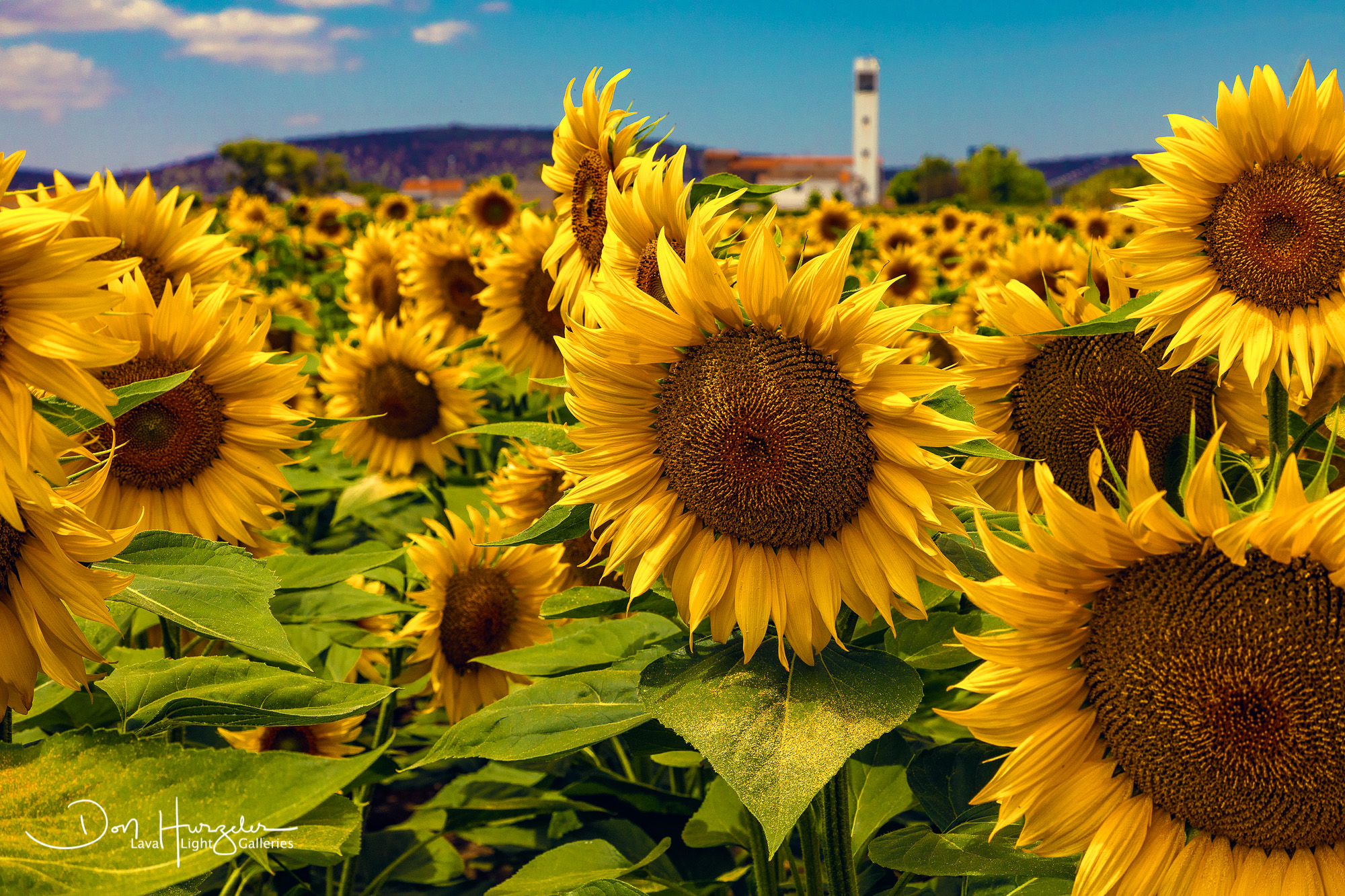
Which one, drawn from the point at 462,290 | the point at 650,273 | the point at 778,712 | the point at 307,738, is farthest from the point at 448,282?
the point at 778,712

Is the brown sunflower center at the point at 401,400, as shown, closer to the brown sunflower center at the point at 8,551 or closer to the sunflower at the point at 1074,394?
the sunflower at the point at 1074,394

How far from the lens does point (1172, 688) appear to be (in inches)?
52.2

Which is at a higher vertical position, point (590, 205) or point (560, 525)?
point (590, 205)

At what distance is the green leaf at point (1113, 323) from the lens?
1887mm

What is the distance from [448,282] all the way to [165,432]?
340 cm

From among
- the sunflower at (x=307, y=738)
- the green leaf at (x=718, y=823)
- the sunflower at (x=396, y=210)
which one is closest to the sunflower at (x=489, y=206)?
the sunflower at (x=396, y=210)

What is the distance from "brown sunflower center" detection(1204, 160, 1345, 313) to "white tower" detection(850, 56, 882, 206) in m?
147

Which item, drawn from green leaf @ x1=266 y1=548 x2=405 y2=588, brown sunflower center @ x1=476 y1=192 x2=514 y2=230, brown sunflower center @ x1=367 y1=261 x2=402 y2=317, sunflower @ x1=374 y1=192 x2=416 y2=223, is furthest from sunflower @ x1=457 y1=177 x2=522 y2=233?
green leaf @ x1=266 y1=548 x2=405 y2=588

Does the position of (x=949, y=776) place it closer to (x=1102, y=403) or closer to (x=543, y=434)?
(x=1102, y=403)

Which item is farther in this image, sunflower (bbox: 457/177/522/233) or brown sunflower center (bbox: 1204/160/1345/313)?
sunflower (bbox: 457/177/522/233)

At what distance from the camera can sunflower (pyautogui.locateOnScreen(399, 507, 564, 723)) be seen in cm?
329

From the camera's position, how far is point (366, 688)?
1.57 meters

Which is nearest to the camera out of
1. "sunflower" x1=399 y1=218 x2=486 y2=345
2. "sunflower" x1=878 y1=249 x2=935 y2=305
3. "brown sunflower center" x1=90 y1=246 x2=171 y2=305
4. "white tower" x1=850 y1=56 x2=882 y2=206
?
"brown sunflower center" x1=90 y1=246 x2=171 y2=305

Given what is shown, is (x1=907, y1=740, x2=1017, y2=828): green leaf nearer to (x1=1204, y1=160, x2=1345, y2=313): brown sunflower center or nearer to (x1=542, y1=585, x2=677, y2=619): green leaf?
(x1=542, y1=585, x2=677, y2=619): green leaf
